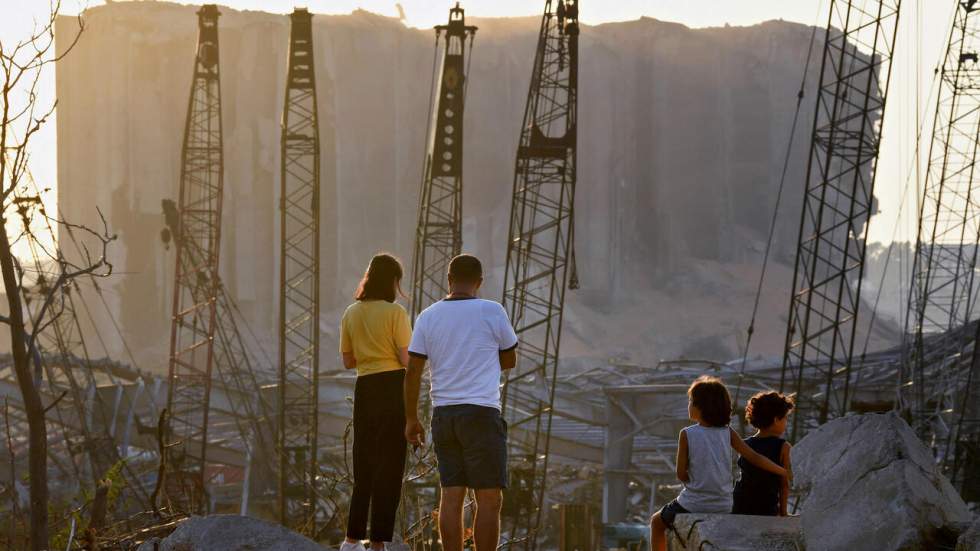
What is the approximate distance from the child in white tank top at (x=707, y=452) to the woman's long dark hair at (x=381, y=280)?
5.10 feet

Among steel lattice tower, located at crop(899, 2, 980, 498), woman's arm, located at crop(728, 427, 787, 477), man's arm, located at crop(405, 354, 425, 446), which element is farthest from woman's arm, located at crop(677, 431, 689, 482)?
steel lattice tower, located at crop(899, 2, 980, 498)

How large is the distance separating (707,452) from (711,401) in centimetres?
24

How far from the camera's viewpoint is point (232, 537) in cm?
624

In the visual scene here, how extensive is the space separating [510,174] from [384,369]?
72.7 metres

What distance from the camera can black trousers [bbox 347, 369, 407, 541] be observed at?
6.73 metres

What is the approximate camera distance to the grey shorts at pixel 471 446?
620 centimetres

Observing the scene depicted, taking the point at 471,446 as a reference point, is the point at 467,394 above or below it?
above

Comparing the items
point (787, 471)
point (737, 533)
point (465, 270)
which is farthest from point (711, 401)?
point (465, 270)

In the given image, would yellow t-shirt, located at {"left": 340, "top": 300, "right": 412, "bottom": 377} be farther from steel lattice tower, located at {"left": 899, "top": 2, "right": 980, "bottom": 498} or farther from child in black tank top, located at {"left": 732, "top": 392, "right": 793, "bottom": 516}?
steel lattice tower, located at {"left": 899, "top": 2, "right": 980, "bottom": 498}

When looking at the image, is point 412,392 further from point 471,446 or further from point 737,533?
point 737,533

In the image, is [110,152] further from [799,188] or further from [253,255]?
[799,188]

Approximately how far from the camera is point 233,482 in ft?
141

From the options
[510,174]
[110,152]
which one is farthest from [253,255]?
[510,174]

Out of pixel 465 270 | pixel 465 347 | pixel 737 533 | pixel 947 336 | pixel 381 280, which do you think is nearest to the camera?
pixel 737 533
